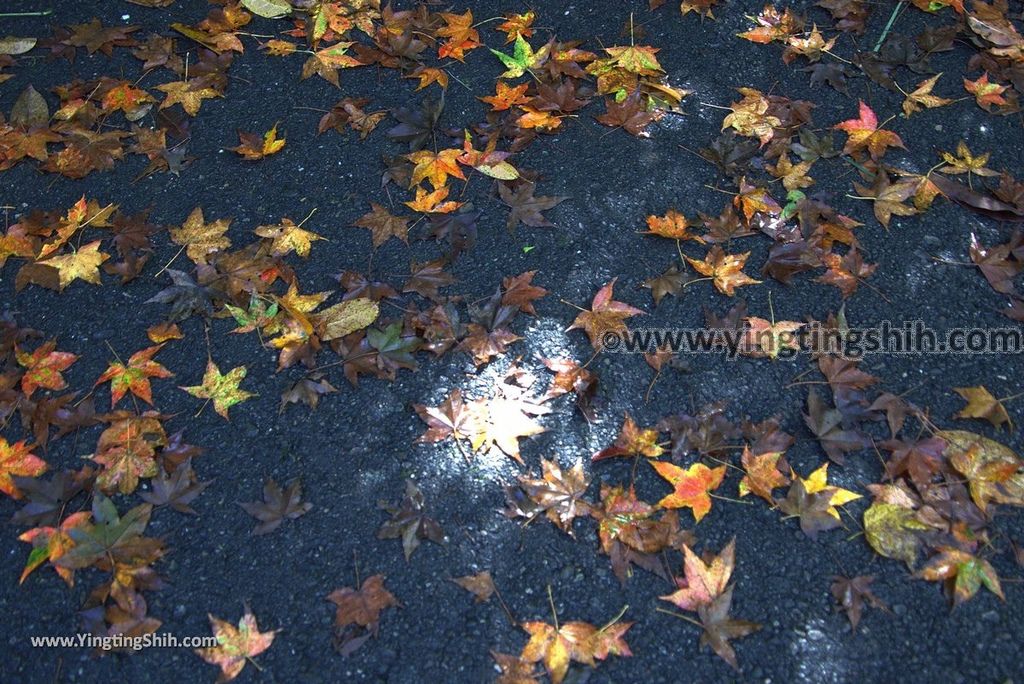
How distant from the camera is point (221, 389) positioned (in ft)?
8.84

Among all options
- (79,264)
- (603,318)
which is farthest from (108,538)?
(603,318)

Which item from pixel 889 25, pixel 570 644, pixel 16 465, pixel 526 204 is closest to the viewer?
pixel 570 644

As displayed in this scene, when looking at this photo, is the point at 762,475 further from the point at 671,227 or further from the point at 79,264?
the point at 79,264

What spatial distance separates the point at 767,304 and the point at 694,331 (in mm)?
291

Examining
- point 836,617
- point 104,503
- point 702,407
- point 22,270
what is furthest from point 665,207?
point 22,270

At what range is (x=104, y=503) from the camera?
2.40m

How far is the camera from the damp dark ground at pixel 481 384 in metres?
2.18

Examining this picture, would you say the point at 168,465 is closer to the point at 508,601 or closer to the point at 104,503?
the point at 104,503

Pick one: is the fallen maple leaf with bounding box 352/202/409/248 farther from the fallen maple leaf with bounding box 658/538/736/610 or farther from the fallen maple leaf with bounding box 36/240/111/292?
the fallen maple leaf with bounding box 658/538/736/610

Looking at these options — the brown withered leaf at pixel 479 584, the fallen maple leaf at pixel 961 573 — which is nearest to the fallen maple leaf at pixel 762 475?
the fallen maple leaf at pixel 961 573

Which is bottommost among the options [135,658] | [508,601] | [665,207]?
[135,658]

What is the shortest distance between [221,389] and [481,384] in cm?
86

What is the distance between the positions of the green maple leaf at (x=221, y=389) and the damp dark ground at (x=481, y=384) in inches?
1.5

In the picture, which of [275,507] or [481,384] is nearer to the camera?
[275,507]
